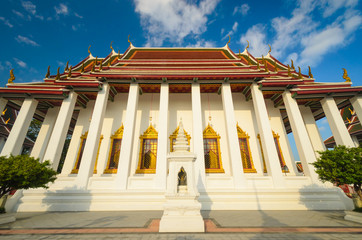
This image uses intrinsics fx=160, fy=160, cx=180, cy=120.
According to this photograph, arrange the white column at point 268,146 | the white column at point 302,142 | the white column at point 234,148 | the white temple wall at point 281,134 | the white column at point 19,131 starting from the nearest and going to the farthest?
the white column at point 234,148
the white column at point 268,146
the white column at point 302,142
the white column at point 19,131
the white temple wall at point 281,134

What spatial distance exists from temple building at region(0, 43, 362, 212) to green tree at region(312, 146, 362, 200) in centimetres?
220

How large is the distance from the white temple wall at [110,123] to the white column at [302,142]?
32.2ft

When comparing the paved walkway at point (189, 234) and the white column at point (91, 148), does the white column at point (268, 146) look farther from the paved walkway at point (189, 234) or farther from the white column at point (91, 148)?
the white column at point (91, 148)

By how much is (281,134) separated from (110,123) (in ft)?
35.3

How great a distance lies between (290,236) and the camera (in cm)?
337

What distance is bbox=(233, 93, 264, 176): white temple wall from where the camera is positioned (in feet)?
30.2

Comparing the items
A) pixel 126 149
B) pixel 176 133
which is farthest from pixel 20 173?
pixel 176 133

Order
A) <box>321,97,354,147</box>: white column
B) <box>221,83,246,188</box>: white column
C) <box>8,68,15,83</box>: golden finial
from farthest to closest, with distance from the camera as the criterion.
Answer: <box>8,68,15,83</box>: golden finial, <box>321,97,354,147</box>: white column, <box>221,83,246,188</box>: white column

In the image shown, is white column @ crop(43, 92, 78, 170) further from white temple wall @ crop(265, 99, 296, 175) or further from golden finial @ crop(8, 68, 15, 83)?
white temple wall @ crop(265, 99, 296, 175)

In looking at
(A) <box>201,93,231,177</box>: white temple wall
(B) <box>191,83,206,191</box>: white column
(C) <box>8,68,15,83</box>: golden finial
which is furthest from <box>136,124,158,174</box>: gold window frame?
(C) <box>8,68,15,83</box>: golden finial

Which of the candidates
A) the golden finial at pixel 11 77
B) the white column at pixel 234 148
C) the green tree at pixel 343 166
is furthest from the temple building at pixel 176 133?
the green tree at pixel 343 166

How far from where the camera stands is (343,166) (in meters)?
4.91

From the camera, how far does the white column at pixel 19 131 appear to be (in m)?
7.59

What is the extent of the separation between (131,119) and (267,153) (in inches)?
267
